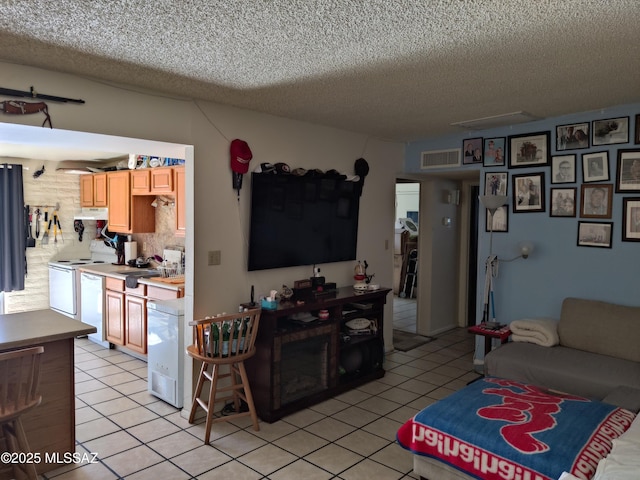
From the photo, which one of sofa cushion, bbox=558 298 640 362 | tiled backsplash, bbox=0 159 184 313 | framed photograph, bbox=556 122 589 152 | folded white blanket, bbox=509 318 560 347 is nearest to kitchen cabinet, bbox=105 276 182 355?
tiled backsplash, bbox=0 159 184 313

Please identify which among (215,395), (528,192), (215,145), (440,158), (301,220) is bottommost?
(215,395)

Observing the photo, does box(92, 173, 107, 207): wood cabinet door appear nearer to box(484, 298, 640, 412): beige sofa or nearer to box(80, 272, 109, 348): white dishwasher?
box(80, 272, 109, 348): white dishwasher

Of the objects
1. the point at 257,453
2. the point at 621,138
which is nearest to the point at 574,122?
the point at 621,138

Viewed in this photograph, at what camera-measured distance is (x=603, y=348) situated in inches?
140

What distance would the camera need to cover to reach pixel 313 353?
12.3ft

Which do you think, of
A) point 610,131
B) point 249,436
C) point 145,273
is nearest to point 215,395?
point 249,436

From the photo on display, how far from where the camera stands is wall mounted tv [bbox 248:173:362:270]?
379cm

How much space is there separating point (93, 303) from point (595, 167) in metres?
5.22

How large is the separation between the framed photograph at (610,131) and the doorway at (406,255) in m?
3.46

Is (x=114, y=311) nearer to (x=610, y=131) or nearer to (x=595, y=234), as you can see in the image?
(x=595, y=234)

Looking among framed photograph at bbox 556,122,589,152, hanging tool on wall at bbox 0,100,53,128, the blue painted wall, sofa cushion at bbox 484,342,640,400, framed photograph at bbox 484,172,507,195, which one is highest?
framed photograph at bbox 556,122,589,152

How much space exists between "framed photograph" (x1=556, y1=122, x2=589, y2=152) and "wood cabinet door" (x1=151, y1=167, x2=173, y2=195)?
12.1 ft

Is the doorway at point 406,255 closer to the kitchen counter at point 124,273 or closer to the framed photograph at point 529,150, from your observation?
the framed photograph at point 529,150

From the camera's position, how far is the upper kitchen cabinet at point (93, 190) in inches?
231
